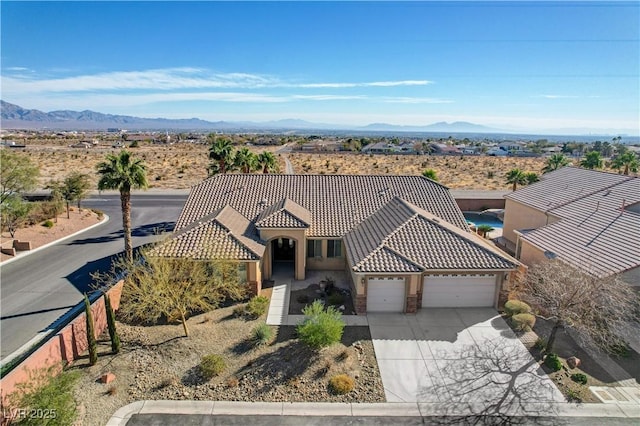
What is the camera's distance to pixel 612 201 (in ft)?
86.5

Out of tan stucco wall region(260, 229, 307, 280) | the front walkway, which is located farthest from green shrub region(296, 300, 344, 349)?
tan stucco wall region(260, 229, 307, 280)

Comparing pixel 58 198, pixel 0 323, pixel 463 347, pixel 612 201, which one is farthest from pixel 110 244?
pixel 612 201

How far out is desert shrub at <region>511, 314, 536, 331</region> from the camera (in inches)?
776

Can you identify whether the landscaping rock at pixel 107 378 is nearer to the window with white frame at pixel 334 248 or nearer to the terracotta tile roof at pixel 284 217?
the terracotta tile roof at pixel 284 217

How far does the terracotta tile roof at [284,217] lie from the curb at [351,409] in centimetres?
1173

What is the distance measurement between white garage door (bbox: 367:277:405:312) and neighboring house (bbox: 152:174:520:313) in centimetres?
6

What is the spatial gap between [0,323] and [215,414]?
14834mm

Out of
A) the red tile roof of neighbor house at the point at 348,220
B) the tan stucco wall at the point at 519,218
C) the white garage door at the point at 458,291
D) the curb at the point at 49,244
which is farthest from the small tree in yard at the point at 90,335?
the tan stucco wall at the point at 519,218

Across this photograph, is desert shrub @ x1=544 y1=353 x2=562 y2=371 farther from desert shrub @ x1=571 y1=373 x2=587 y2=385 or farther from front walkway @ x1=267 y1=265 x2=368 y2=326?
front walkway @ x1=267 y1=265 x2=368 y2=326

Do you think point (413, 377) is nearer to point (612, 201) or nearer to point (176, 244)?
point (176, 244)

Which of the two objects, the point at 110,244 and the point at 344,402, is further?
the point at 110,244

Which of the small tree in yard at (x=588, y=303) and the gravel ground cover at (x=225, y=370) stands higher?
the small tree in yard at (x=588, y=303)

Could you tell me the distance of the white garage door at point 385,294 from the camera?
21.1 metres

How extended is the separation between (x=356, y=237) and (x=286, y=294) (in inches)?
227
